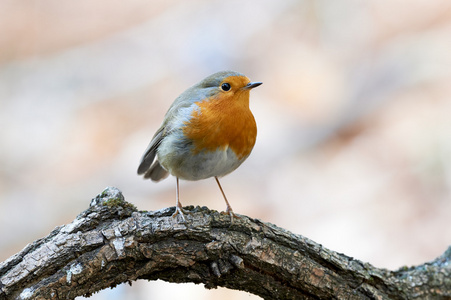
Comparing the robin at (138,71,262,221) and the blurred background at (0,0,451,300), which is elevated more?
the blurred background at (0,0,451,300)

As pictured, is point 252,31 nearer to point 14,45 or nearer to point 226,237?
point 14,45

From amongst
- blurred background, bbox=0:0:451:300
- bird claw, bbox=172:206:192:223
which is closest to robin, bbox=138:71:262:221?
bird claw, bbox=172:206:192:223

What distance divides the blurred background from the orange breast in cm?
410

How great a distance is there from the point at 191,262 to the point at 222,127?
1.03 metres

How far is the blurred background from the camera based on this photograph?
7758 mm

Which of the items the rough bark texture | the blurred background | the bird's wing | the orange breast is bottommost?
the rough bark texture

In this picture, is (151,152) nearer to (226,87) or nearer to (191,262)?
(226,87)

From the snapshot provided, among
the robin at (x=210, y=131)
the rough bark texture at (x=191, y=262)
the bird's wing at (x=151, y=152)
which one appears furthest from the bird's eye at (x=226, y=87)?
the rough bark texture at (x=191, y=262)

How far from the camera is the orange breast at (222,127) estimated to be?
3.51m

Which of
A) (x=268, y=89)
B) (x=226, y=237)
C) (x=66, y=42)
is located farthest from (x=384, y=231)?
(x=66, y=42)

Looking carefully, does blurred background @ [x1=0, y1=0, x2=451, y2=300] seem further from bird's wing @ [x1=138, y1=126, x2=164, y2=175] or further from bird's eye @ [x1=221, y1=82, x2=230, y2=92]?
bird's eye @ [x1=221, y1=82, x2=230, y2=92]

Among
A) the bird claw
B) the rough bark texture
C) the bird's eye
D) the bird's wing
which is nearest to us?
the rough bark texture

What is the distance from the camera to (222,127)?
3.52 m

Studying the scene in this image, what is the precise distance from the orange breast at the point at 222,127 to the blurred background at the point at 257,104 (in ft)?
13.4
